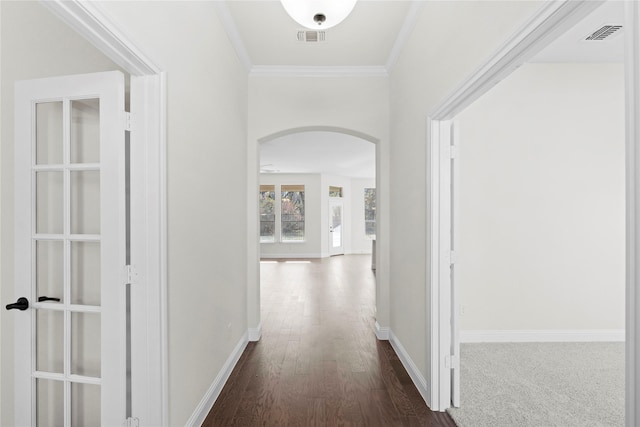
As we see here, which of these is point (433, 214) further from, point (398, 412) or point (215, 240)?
point (215, 240)

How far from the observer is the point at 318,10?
179 cm

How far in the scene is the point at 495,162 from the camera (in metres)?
3.32

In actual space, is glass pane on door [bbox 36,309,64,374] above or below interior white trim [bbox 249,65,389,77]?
below

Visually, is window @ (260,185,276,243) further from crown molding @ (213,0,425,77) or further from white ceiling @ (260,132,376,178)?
crown molding @ (213,0,425,77)

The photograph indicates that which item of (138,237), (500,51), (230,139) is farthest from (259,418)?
(500,51)

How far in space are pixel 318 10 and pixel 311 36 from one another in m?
1.08

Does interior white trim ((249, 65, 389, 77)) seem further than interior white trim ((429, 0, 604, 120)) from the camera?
Yes

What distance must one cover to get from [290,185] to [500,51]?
971 cm

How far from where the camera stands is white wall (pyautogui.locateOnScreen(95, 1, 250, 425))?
1.65 meters

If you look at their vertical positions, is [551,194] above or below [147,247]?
above

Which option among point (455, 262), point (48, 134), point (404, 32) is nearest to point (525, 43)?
point (455, 262)

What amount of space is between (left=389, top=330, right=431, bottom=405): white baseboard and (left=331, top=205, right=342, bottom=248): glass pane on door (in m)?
8.16

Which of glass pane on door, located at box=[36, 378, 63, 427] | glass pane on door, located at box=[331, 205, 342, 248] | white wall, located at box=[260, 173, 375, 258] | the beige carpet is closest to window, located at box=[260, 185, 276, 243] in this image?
white wall, located at box=[260, 173, 375, 258]

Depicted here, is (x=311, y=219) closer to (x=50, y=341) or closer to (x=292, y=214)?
(x=292, y=214)
